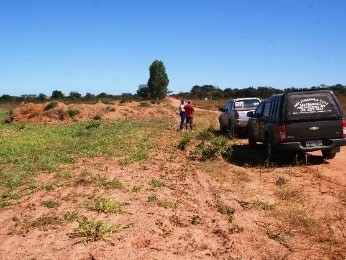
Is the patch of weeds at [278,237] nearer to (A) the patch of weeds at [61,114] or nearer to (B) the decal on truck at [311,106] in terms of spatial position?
(B) the decal on truck at [311,106]

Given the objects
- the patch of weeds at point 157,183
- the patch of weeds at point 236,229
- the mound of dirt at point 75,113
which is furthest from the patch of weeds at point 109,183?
the mound of dirt at point 75,113

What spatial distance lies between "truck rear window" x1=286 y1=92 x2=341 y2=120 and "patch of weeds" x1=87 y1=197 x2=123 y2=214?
545cm

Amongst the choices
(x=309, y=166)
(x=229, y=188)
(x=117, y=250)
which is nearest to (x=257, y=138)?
(x=309, y=166)

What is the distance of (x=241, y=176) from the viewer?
32.0 feet

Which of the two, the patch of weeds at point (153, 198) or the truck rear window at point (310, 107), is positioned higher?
the truck rear window at point (310, 107)

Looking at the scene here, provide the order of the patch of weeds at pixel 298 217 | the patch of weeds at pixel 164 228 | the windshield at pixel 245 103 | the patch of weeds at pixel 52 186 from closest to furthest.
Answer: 1. the patch of weeds at pixel 164 228
2. the patch of weeds at pixel 298 217
3. the patch of weeds at pixel 52 186
4. the windshield at pixel 245 103

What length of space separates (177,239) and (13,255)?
7.74 feet

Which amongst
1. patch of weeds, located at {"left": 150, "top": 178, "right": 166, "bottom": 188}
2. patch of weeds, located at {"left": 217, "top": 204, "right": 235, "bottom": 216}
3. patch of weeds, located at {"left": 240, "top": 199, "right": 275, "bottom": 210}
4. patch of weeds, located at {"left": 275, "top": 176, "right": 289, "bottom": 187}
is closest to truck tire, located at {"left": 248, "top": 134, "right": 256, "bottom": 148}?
patch of weeds, located at {"left": 275, "top": 176, "right": 289, "bottom": 187}

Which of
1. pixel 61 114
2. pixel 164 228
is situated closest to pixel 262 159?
pixel 164 228

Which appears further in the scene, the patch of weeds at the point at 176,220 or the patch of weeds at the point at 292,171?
the patch of weeds at the point at 292,171

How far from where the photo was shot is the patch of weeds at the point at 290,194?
7.91 meters

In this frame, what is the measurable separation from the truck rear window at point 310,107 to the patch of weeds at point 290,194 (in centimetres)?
259

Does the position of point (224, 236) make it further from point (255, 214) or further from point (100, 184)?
point (100, 184)

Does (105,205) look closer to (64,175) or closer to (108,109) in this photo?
(64,175)
